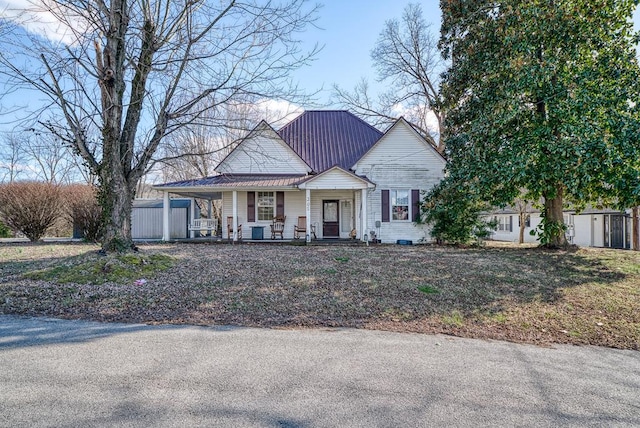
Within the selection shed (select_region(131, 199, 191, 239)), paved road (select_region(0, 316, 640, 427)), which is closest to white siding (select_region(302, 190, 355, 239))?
shed (select_region(131, 199, 191, 239))

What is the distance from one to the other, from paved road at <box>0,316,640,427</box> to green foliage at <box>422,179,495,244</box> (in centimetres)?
1043

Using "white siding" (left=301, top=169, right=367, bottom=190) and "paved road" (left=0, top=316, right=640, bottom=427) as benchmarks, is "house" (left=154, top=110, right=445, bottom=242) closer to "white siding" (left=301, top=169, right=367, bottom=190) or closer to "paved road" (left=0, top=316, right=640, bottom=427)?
"white siding" (left=301, top=169, right=367, bottom=190)

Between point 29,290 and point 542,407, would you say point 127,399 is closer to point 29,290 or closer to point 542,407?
point 542,407

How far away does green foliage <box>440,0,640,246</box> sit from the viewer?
10109 mm

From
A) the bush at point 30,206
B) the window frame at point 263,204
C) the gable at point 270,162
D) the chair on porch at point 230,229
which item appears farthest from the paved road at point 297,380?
the bush at point 30,206

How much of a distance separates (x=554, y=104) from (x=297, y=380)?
11013 millimetres

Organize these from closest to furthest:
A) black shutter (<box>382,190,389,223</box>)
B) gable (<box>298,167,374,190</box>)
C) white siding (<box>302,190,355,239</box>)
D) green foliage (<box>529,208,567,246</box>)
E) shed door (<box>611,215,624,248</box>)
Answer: green foliage (<box>529,208,567,246</box>)
gable (<box>298,167,374,190</box>)
black shutter (<box>382,190,389,223</box>)
white siding (<box>302,190,355,239</box>)
shed door (<box>611,215,624,248</box>)

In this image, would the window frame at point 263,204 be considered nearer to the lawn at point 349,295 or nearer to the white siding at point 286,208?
the white siding at point 286,208

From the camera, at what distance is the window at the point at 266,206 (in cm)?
1811

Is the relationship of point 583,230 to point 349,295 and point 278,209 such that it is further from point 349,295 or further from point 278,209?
point 349,295

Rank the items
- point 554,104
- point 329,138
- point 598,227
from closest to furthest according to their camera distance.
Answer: point 554,104 → point 329,138 → point 598,227

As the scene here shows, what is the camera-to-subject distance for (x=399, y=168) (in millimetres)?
17438

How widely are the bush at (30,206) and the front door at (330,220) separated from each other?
12177 millimetres

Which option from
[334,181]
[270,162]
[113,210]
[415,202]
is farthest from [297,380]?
[270,162]
